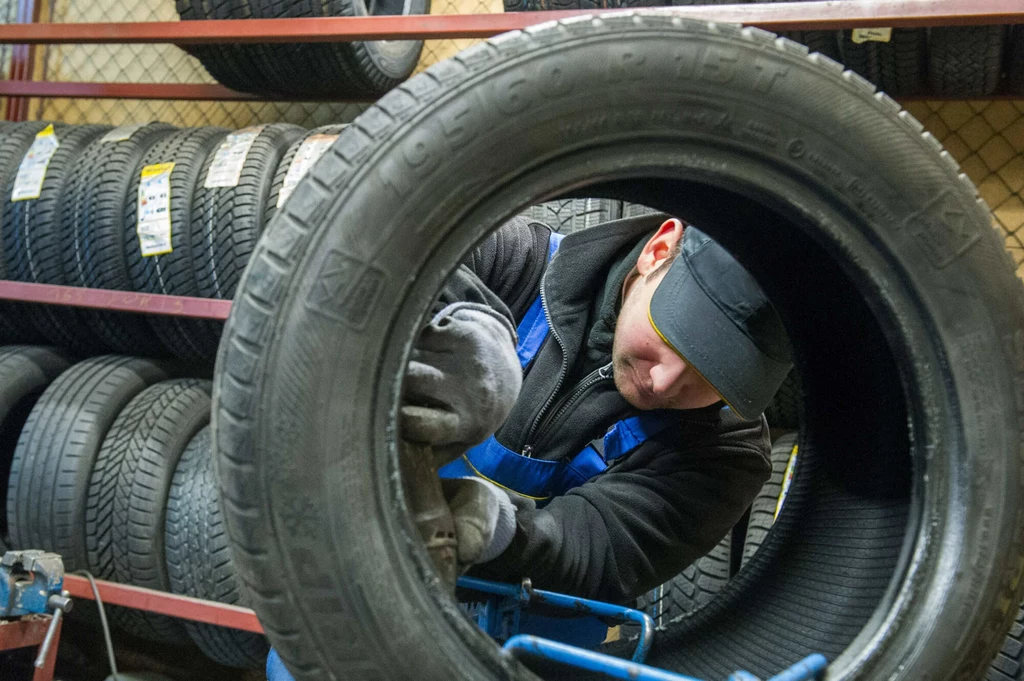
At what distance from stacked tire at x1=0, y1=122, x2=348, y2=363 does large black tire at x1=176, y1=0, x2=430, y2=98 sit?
28cm

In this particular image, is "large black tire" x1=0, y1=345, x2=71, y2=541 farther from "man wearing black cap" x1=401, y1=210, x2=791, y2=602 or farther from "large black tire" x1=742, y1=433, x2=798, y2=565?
"large black tire" x1=742, y1=433, x2=798, y2=565

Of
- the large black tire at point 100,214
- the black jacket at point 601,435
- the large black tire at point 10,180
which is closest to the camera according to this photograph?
the black jacket at point 601,435

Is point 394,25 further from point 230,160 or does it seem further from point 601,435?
point 601,435

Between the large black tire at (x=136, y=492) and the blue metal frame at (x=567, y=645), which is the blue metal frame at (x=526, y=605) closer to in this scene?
the blue metal frame at (x=567, y=645)

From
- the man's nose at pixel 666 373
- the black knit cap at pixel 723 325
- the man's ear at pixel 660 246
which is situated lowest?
the man's nose at pixel 666 373

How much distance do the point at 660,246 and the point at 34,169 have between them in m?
1.81

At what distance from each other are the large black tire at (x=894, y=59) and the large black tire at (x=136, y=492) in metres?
1.87

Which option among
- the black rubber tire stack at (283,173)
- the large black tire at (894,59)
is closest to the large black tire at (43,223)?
the black rubber tire stack at (283,173)

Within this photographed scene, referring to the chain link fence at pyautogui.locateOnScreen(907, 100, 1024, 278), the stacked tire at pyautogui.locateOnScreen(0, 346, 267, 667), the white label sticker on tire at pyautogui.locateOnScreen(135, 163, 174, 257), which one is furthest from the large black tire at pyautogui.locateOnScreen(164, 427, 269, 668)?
the chain link fence at pyautogui.locateOnScreen(907, 100, 1024, 278)

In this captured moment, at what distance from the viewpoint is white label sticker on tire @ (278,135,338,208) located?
1.84 metres

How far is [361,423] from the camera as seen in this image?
0.57 metres

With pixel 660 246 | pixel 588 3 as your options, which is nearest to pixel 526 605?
pixel 660 246

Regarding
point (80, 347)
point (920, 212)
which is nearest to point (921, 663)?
point (920, 212)

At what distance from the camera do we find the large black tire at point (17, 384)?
2.03m
